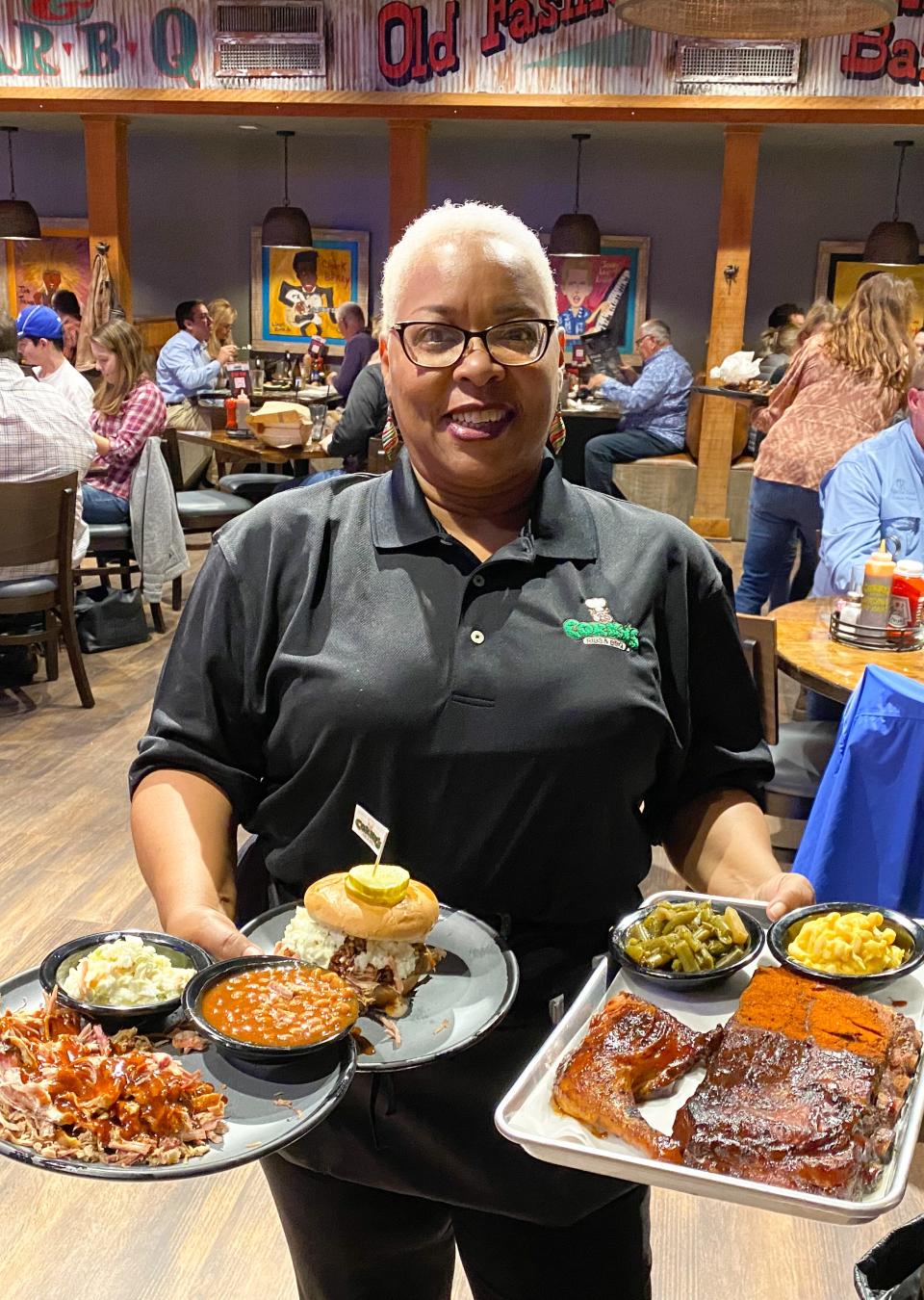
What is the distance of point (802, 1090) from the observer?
3.97ft

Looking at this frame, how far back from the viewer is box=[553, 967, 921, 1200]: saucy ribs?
1.10 meters

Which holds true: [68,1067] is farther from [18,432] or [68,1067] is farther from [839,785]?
[18,432]

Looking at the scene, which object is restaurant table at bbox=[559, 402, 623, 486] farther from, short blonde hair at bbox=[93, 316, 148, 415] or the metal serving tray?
the metal serving tray

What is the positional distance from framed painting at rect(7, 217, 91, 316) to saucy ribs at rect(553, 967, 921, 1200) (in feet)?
42.2

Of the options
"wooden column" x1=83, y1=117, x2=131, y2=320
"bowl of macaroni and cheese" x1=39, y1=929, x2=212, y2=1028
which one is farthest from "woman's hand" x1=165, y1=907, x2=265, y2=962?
"wooden column" x1=83, y1=117, x2=131, y2=320

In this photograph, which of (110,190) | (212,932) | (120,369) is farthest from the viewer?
(110,190)

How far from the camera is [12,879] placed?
3.89m

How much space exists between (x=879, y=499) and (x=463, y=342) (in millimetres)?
2621

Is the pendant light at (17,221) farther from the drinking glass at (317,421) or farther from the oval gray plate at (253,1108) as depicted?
the oval gray plate at (253,1108)

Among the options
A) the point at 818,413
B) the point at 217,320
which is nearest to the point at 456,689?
the point at 818,413

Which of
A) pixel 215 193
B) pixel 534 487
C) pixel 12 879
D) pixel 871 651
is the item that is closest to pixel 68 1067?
pixel 534 487

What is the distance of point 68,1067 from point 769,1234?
1.89 meters

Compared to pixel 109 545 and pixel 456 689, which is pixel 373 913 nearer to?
pixel 456 689

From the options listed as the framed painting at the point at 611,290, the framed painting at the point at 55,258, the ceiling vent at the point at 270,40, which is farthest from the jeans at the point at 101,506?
the framed painting at the point at 55,258
